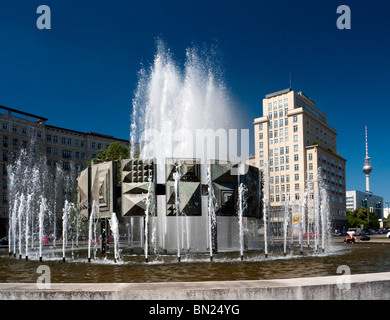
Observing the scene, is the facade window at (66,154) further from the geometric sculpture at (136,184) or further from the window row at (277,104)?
the geometric sculpture at (136,184)

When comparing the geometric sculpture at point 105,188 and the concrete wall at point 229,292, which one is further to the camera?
the geometric sculpture at point 105,188

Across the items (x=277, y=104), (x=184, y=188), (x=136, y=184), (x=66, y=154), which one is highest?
(x=277, y=104)

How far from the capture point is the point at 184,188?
1905 centimetres

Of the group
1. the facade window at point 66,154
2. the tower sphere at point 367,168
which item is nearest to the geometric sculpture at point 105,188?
the facade window at point 66,154

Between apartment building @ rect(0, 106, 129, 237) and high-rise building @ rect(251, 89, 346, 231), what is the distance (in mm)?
32572

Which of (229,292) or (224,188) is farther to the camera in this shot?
(224,188)

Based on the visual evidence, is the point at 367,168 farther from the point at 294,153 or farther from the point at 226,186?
the point at 226,186

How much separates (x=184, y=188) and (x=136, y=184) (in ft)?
7.74

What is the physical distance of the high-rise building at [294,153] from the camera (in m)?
82.4

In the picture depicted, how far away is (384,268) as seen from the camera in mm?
13906

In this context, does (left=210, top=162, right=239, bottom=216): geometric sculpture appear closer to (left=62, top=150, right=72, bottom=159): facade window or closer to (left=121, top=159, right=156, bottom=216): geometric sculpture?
(left=121, top=159, right=156, bottom=216): geometric sculpture

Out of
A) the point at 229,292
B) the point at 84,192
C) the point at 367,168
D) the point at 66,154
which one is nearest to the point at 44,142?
the point at 66,154

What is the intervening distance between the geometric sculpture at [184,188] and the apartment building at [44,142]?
40.3 meters
